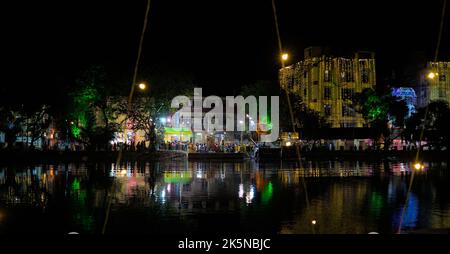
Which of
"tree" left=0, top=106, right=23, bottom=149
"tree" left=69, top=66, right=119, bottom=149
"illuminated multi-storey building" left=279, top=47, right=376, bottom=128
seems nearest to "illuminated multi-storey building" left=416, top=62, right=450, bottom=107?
"illuminated multi-storey building" left=279, top=47, right=376, bottom=128

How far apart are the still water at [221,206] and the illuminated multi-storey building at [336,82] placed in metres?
49.7

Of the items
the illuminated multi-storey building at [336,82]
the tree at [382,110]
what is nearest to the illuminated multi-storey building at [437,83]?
the illuminated multi-storey building at [336,82]

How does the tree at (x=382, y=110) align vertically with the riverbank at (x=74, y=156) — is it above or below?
above

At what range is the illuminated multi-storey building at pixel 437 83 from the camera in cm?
7300

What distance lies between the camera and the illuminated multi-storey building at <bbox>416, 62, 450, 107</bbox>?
7300cm

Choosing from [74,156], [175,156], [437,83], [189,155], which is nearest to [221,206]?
[74,156]

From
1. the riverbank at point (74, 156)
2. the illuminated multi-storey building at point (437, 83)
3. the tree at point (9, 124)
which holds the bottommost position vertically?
the riverbank at point (74, 156)

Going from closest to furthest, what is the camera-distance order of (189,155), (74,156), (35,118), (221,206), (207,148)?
(221,206), (74,156), (189,155), (35,118), (207,148)

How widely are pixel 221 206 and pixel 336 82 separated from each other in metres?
59.3

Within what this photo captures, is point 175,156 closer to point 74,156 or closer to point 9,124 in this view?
point 74,156

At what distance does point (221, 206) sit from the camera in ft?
49.0

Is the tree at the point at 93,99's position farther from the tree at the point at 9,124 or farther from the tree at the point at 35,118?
the tree at the point at 9,124

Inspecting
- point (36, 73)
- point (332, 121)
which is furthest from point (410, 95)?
point (36, 73)

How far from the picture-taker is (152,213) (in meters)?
13.6
